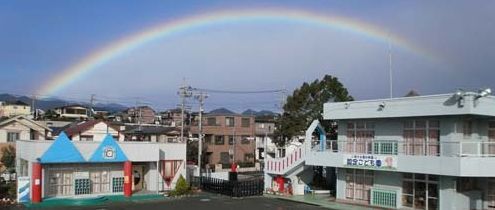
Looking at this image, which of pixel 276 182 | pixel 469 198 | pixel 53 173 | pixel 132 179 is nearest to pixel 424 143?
pixel 469 198

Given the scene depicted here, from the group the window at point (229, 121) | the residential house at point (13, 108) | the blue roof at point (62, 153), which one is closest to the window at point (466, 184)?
the blue roof at point (62, 153)

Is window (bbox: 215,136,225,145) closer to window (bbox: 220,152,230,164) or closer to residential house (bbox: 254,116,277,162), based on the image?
window (bbox: 220,152,230,164)

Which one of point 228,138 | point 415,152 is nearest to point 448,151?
point 415,152

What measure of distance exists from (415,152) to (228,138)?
150ft

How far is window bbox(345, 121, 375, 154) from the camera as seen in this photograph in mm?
31553

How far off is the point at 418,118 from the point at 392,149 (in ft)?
7.85

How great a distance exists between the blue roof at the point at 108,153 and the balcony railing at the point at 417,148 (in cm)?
1355

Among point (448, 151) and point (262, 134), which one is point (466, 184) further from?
point (262, 134)

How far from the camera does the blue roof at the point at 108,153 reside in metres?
33.8

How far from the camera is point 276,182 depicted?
37531 mm

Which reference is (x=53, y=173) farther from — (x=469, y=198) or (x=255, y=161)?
(x=255, y=161)

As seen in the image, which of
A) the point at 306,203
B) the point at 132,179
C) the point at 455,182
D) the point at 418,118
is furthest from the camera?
the point at 132,179

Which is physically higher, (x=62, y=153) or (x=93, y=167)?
(x=62, y=153)

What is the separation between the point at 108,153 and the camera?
112 feet
